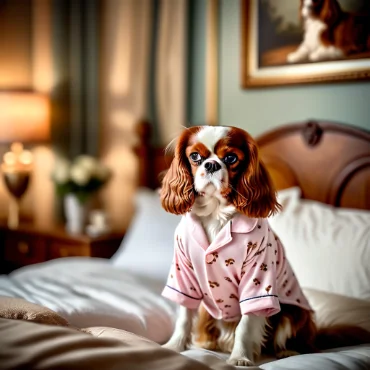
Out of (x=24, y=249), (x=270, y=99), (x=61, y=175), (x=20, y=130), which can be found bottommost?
(x=24, y=249)

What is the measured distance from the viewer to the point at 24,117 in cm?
321

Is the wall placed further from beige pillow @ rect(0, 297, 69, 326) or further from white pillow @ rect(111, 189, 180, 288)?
beige pillow @ rect(0, 297, 69, 326)

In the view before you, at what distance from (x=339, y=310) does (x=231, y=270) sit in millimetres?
518

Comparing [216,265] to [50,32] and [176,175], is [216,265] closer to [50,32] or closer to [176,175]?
[176,175]

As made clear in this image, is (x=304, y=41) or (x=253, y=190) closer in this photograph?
(x=253, y=190)

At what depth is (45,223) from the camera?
11.8 feet

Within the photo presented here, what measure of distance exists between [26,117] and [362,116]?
1837mm

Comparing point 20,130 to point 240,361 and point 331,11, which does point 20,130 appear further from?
point 240,361

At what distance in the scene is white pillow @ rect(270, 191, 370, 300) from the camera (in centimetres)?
197

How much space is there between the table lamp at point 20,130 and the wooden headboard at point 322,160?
134 cm

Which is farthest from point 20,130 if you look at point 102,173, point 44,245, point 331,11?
point 331,11

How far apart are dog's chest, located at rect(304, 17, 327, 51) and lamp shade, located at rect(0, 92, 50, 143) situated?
1.58 metres

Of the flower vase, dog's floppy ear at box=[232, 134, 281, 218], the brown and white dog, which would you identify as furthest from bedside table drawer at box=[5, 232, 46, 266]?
dog's floppy ear at box=[232, 134, 281, 218]

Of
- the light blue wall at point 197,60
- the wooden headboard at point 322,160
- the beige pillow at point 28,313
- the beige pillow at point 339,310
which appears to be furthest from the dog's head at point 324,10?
the beige pillow at point 28,313
